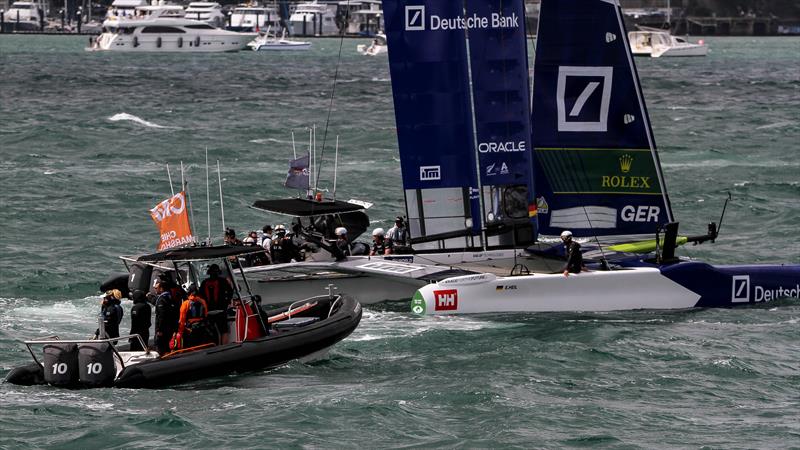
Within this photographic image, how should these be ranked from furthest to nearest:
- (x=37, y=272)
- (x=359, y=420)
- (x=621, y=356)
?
(x=37, y=272), (x=621, y=356), (x=359, y=420)

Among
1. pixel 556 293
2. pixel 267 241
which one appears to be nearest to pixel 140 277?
pixel 267 241

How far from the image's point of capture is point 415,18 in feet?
101

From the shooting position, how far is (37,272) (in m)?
33.6

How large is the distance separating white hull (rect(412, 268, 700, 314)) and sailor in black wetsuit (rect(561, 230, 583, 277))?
0.61 ft

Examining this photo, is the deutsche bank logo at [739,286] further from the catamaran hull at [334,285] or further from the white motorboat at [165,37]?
the white motorboat at [165,37]

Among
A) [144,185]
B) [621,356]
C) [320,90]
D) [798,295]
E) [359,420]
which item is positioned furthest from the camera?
[320,90]

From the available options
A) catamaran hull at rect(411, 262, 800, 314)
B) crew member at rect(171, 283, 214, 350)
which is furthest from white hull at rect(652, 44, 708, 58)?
crew member at rect(171, 283, 214, 350)

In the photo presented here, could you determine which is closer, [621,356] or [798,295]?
[621,356]

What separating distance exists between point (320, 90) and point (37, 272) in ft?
238

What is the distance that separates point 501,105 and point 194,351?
10734 mm

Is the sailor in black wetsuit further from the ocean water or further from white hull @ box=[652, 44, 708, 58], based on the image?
white hull @ box=[652, 44, 708, 58]

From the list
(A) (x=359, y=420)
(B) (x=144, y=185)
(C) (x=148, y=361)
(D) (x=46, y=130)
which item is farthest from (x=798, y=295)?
(D) (x=46, y=130)

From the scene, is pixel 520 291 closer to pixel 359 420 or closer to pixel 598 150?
pixel 598 150

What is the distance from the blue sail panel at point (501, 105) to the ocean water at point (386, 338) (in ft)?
10.9
